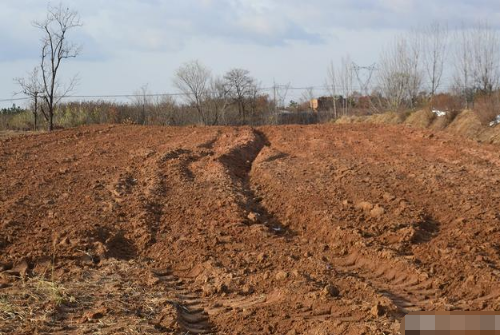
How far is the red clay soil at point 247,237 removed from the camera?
4867 millimetres

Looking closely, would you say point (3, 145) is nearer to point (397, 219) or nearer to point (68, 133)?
point (68, 133)

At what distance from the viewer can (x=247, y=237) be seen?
712cm

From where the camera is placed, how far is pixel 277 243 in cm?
689

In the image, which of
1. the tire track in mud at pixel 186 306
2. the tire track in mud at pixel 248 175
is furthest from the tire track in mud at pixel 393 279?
the tire track in mud at pixel 186 306

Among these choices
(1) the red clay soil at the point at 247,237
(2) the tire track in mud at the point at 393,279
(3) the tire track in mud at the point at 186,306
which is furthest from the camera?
(2) the tire track in mud at the point at 393,279

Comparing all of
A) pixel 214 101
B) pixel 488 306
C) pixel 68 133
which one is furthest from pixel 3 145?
pixel 214 101

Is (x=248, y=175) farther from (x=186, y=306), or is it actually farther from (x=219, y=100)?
(x=219, y=100)

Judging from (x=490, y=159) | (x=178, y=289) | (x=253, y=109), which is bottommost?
(x=178, y=289)

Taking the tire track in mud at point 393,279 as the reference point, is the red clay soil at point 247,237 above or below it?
above

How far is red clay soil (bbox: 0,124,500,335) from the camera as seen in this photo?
192 inches

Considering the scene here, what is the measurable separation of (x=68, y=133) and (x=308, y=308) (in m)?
11.3

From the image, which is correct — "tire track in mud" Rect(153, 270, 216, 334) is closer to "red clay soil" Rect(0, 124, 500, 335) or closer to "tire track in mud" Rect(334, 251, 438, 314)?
"red clay soil" Rect(0, 124, 500, 335)

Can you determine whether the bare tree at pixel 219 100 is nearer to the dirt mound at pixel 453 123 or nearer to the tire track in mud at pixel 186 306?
the dirt mound at pixel 453 123

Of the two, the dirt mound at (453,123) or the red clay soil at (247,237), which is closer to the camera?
the red clay soil at (247,237)
